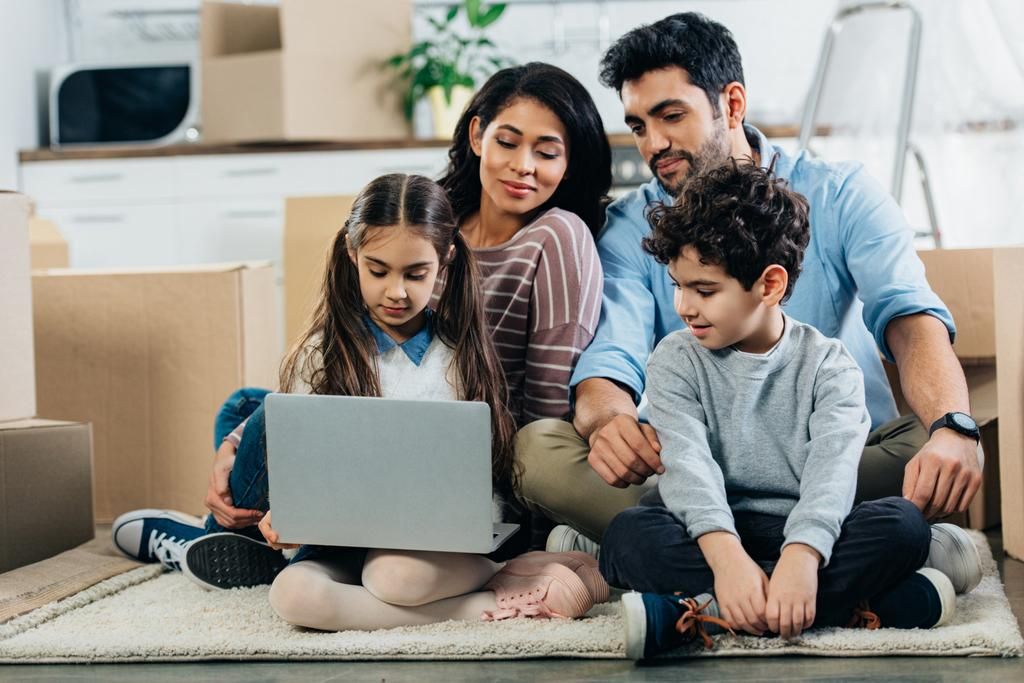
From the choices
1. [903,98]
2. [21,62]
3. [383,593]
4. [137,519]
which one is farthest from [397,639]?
[21,62]

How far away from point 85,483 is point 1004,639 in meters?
1.30

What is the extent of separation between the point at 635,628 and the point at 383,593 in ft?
0.98

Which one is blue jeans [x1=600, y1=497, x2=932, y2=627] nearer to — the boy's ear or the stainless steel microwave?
the boy's ear

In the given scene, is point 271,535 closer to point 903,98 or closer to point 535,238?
point 535,238

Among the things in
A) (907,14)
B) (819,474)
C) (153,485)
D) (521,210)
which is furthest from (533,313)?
(907,14)

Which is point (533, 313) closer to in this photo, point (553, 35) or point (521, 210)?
point (521, 210)

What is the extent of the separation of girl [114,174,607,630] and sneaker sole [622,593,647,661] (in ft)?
0.56

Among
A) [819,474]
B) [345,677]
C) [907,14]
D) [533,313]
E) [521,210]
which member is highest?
[907,14]

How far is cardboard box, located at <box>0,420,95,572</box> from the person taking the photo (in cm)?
168

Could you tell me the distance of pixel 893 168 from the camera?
104 inches

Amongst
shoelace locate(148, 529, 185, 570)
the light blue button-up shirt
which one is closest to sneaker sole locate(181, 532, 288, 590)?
shoelace locate(148, 529, 185, 570)

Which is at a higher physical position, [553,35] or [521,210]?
[553,35]

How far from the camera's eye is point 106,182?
136 inches

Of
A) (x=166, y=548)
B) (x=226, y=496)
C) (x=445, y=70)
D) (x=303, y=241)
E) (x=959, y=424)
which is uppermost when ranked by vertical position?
(x=445, y=70)
